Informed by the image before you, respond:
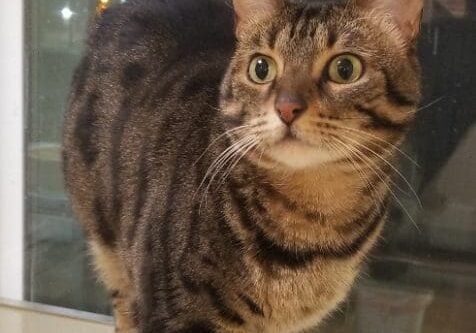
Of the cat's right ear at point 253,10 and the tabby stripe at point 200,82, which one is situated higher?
the cat's right ear at point 253,10

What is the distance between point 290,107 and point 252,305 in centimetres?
28

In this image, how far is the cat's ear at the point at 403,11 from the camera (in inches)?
35.4

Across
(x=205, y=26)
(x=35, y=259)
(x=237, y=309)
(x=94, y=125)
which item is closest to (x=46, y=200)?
(x=35, y=259)

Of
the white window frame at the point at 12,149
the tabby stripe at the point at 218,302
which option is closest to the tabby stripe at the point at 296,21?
the tabby stripe at the point at 218,302

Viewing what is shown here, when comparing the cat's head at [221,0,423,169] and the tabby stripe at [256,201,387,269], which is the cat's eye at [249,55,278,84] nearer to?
the cat's head at [221,0,423,169]

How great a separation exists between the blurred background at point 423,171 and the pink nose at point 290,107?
0.48 m

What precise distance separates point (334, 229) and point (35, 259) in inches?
37.1

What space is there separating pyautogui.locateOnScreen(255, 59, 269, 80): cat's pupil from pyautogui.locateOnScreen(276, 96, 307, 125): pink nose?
0.30ft

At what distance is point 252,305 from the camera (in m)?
0.93

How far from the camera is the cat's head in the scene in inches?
33.1

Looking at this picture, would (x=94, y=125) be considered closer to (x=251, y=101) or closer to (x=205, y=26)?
(x=205, y=26)

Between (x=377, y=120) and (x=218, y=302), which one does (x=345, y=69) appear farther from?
(x=218, y=302)

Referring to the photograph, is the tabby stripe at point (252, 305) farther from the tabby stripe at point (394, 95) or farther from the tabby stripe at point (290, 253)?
the tabby stripe at point (394, 95)

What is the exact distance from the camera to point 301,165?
88cm
